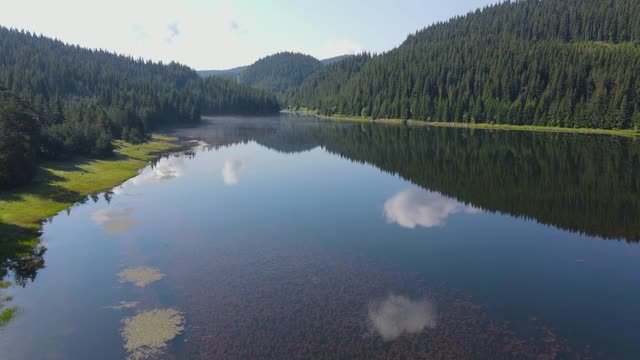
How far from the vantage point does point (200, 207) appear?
2440 inches

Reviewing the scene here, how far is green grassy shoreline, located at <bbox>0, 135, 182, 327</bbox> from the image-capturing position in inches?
1718

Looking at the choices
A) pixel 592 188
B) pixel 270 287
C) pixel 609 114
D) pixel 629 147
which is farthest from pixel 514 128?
pixel 270 287

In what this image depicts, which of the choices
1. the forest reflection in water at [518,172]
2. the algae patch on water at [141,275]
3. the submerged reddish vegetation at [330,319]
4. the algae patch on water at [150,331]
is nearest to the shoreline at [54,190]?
the algae patch on water at [141,275]

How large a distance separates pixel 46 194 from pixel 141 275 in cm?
3556

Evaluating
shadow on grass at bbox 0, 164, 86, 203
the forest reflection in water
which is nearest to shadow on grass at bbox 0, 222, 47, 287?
shadow on grass at bbox 0, 164, 86, 203

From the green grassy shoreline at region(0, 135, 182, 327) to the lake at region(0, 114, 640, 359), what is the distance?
73.3 inches

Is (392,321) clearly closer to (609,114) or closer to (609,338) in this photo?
(609,338)

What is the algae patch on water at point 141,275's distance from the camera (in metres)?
37.1

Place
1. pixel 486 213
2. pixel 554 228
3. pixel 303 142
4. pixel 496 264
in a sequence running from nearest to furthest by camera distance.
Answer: pixel 496 264, pixel 554 228, pixel 486 213, pixel 303 142

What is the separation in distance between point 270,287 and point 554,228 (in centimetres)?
3802

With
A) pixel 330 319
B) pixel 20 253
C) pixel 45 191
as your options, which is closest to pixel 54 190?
pixel 45 191

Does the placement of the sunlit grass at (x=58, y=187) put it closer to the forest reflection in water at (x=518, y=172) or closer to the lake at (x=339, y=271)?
the lake at (x=339, y=271)

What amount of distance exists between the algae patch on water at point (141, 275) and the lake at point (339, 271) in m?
0.18

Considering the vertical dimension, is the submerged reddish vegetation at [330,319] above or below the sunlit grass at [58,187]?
below
